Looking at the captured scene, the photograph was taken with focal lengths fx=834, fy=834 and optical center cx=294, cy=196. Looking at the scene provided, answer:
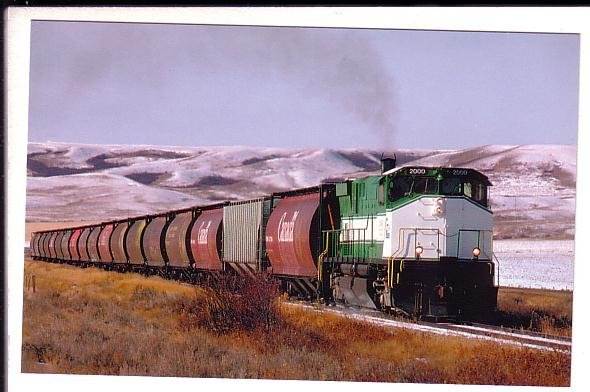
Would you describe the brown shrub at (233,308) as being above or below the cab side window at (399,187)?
below

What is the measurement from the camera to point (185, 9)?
13781mm

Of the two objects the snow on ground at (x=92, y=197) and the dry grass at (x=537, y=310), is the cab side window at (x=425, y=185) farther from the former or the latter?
the snow on ground at (x=92, y=197)

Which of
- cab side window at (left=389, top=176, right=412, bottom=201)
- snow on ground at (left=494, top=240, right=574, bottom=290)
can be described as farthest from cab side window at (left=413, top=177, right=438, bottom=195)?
snow on ground at (left=494, top=240, right=574, bottom=290)

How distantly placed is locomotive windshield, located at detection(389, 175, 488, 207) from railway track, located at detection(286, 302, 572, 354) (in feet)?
7.51

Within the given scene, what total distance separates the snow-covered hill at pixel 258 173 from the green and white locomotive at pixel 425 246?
0.35 meters

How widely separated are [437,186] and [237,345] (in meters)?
4.74

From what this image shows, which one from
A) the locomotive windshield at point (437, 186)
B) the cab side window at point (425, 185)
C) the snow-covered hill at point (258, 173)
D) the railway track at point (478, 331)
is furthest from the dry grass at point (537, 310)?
the cab side window at point (425, 185)

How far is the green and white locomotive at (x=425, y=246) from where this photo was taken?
14.9 metres

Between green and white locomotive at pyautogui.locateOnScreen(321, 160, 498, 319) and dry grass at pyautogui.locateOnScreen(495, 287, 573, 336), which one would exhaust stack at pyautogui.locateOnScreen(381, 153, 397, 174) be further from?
dry grass at pyautogui.locateOnScreen(495, 287, 573, 336)

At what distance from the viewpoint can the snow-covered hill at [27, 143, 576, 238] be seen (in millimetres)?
14289

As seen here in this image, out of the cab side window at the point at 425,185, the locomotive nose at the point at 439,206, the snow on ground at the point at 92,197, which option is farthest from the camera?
the cab side window at the point at 425,185

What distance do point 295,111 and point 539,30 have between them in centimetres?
437

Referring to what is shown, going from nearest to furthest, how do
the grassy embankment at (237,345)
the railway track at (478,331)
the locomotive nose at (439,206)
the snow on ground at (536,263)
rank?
the railway track at (478,331), the grassy embankment at (237,345), the snow on ground at (536,263), the locomotive nose at (439,206)

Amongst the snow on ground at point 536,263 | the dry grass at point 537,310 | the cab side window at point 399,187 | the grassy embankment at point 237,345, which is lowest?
the grassy embankment at point 237,345
